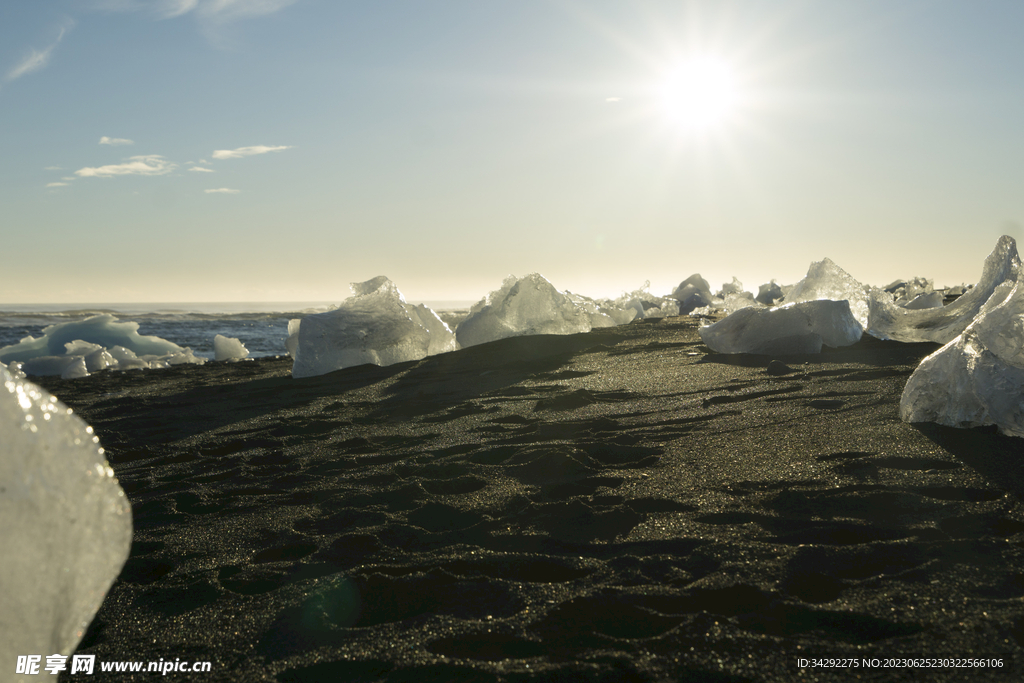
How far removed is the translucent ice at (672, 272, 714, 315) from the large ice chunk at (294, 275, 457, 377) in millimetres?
10096

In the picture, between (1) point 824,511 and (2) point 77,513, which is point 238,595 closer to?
(2) point 77,513

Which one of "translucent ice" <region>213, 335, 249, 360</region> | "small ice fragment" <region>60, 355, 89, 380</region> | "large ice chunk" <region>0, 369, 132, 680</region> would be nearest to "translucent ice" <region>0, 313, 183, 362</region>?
"translucent ice" <region>213, 335, 249, 360</region>

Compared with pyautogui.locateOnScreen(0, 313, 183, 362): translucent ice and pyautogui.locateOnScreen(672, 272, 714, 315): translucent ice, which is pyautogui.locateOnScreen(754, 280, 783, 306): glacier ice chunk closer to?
pyautogui.locateOnScreen(672, 272, 714, 315): translucent ice

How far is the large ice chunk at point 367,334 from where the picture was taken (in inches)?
237

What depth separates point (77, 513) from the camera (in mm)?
1186

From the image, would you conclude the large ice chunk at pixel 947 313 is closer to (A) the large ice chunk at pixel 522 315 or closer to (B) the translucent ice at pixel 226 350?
(A) the large ice chunk at pixel 522 315

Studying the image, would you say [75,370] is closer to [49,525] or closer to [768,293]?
[49,525]

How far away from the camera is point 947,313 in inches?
201

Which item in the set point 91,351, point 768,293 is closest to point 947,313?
point 91,351

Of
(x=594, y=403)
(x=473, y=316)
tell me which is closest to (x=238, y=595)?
(x=594, y=403)

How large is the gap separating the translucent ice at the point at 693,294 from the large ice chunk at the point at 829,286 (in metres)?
7.93

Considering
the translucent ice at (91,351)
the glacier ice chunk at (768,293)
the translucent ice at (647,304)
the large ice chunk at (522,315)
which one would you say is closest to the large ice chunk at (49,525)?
the large ice chunk at (522,315)

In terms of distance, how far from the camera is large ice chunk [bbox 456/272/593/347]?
6.77m

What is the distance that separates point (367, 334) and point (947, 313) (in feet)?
17.3
